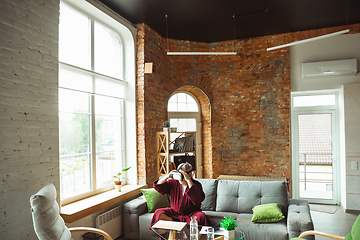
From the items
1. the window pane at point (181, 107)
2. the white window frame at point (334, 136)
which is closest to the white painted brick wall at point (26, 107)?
the window pane at point (181, 107)

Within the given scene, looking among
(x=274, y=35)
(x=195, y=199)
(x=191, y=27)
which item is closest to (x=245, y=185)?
(x=195, y=199)

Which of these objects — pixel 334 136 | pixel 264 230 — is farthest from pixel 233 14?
pixel 264 230

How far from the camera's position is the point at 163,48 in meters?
5.88

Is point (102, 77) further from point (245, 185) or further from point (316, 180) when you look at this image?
point (316, 180)

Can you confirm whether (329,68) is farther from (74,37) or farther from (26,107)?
(26,107)

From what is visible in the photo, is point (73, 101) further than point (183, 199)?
Yes

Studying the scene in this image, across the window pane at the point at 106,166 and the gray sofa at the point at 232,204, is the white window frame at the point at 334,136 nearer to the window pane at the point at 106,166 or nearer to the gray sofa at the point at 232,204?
the gray sofa at the point at 232,204

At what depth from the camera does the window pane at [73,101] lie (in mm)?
3684

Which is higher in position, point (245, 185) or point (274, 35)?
point (274, 35)

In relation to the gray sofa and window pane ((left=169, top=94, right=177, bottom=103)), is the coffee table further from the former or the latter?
window pane ((left=169, top=94, right=177, bottom=103))

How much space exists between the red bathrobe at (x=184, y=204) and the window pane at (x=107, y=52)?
89.6 inches

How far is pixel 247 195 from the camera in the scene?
4020 mm

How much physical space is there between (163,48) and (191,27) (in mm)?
804

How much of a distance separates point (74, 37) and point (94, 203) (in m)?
2.48
